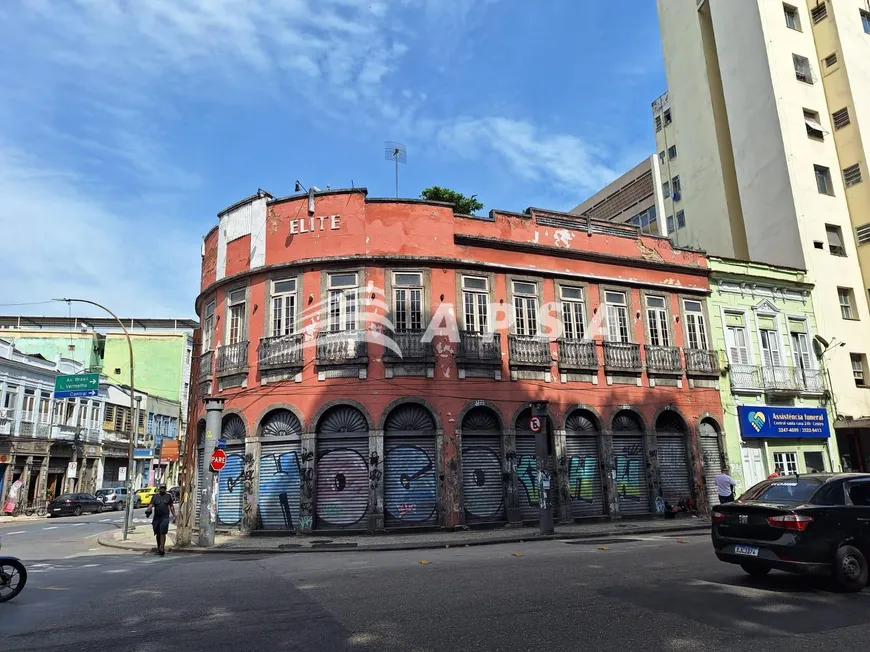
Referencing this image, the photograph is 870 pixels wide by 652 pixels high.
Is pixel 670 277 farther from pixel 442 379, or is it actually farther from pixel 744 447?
pixel 442 379

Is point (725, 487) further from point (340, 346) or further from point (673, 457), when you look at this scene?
point (340, 346)

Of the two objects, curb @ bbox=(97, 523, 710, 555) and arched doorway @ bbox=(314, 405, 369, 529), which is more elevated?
arched doorway @ bbox=(314, 405, 369, 529)

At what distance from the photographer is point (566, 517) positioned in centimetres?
1975

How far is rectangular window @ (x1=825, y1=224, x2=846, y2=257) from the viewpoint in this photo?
1097 inches

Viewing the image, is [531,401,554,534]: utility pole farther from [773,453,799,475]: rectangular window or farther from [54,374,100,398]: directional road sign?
[54,374,100,398]: directional road sign

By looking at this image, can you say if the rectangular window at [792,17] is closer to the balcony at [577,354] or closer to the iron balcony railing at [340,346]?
the balcony at [577,354]

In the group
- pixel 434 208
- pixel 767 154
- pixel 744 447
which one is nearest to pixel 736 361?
pixel 744 447

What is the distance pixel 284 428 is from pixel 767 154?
1000 inches

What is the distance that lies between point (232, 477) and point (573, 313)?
12.8 meters

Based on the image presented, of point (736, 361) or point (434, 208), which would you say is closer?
point (434, 208)

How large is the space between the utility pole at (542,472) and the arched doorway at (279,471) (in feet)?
23.3

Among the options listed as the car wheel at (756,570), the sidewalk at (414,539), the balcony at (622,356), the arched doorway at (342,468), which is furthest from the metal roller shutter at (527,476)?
the car wheel at (756,570)

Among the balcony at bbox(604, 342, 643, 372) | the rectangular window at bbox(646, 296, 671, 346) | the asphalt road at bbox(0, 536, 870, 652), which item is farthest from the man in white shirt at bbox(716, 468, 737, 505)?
the rectangular window at bbox(646, 296, 671, 346)

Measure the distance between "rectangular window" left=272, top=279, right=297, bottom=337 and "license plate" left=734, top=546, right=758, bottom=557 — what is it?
14.6 m
